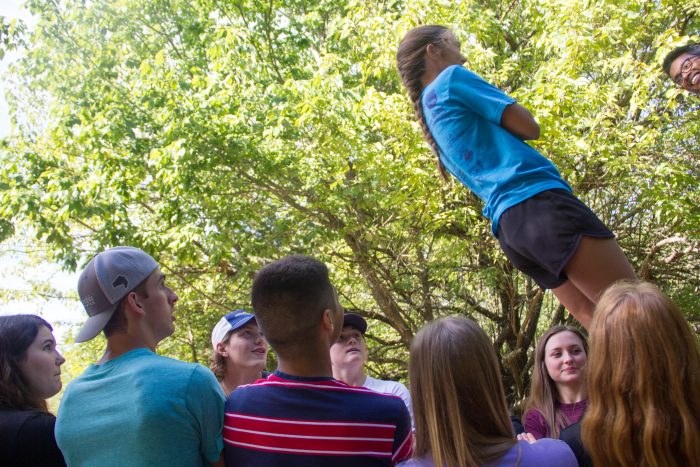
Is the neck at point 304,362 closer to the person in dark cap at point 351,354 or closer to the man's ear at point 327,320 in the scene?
the man's ear at point 327,320

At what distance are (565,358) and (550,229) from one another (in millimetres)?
1340

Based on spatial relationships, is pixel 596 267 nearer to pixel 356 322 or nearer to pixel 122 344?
pixel 122 344

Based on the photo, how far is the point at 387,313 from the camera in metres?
8.63

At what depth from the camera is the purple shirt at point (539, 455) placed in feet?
6.08

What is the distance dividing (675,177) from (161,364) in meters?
5.31

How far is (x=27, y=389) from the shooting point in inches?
107

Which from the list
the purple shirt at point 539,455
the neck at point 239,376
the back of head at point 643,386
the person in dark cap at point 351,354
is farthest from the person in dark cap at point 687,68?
the neck at point 239,376

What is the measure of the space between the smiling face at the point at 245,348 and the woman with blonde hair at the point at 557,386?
1311 mm

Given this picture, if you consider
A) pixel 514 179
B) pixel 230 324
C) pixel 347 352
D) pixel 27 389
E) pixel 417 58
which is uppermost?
pixel 417 58

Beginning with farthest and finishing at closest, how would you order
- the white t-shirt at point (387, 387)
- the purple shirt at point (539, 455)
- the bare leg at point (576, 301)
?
the white t-shirt at point (387, 387) → the bare leg at point (576, 301) → the purple shirt at point (539, 455)

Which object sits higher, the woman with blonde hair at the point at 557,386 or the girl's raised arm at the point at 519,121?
the girl's raised arm at the point at 519,121

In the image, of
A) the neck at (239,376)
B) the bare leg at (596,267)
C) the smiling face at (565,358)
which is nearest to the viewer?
the bare leg at (596,267)

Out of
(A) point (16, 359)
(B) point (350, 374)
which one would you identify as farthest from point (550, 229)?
(A) point (16, 359)

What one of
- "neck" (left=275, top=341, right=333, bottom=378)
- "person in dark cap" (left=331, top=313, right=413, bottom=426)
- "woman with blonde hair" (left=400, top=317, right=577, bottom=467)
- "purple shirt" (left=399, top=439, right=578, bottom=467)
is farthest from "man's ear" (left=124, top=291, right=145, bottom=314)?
"person in dark cap" (left=331, top=313, right=413, bottom=426)
